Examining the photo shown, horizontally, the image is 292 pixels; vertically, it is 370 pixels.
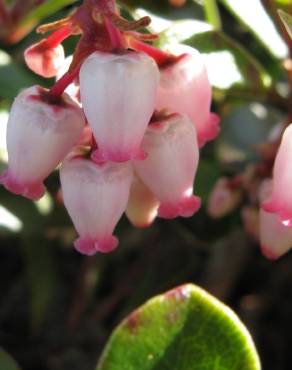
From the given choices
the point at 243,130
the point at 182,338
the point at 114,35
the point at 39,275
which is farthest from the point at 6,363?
the point at 243,130

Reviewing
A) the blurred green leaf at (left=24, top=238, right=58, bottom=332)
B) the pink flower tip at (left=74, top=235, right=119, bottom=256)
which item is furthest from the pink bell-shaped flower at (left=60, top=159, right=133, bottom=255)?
the blurred green leaf at (left=24, top=238, right=58, bottom=332)

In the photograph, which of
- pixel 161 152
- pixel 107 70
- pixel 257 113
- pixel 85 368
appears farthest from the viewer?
pixel 257 113

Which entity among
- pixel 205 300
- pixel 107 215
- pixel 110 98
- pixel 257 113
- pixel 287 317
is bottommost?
pixel 287 317

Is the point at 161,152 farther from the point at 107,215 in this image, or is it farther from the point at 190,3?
the point at 190,3

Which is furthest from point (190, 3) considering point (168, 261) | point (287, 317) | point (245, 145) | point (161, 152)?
point (161, 152)

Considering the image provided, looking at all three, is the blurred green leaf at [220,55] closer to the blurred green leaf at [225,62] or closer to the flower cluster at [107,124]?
the blurred green leaf at [225,62]

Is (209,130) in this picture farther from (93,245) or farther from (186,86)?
(93,245)
